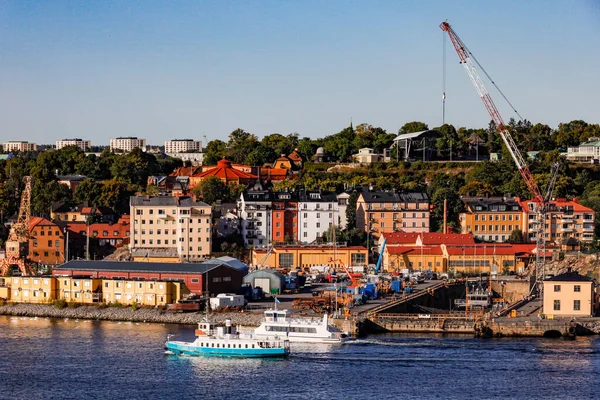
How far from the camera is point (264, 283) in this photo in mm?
34719

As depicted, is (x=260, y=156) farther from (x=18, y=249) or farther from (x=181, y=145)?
(x=181, y=145)

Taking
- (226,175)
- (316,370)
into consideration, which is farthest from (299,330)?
(226,175)

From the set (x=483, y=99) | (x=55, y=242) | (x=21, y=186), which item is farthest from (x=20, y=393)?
(x=21, y=186)

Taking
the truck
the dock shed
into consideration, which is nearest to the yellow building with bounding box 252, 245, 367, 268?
the dock shed

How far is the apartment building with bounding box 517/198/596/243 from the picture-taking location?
148 feet

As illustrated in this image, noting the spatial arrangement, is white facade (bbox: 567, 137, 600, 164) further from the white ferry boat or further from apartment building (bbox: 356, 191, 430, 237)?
the white ferry boat

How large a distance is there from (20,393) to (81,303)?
10.9 metres

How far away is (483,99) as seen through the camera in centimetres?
4716

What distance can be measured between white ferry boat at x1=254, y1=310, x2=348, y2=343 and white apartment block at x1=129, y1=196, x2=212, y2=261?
49.2 ft

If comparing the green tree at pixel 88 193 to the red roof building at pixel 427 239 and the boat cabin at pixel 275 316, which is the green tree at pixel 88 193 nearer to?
the red roof building at pixel 427 239

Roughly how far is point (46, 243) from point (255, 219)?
7604mm

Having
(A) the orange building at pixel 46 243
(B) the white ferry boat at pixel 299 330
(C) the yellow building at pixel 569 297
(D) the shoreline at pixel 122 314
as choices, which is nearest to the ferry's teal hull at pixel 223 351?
(B) the white ferry boat at pixel 299 330

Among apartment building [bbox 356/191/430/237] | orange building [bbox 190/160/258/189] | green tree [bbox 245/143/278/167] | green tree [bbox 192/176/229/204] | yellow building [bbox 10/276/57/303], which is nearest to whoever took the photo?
yellow building [bbox 10/276/57/303]

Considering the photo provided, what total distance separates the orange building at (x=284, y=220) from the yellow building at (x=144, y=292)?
12.7 m
